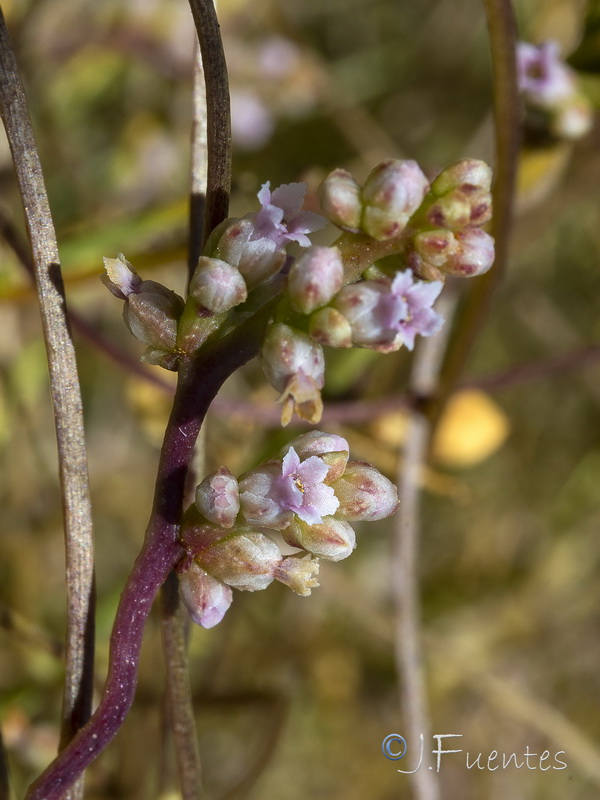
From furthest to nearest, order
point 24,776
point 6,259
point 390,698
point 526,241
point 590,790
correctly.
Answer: point 390,698
point 590,790
point 526,241
point 6,259
point 24,776

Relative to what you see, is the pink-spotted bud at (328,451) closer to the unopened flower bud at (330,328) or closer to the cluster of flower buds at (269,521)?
the cluster of flower buds at (269,521)

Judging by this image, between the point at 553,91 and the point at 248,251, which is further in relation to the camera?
the point at 553,91

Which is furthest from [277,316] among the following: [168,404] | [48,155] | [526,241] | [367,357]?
[48,155]

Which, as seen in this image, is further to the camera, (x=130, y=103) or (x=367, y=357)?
(x=130, y=103)

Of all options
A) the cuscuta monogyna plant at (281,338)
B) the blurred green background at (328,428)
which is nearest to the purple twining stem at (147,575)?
the cuscuta monogyna plant at (281,338)

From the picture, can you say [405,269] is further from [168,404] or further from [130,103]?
[130,103]

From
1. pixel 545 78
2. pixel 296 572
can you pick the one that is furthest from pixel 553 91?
pixel 296 572

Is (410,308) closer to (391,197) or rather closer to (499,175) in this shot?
(391,197)
